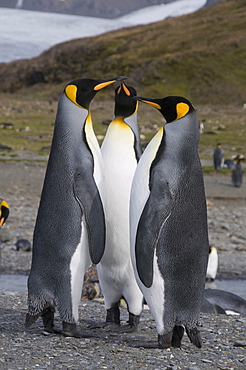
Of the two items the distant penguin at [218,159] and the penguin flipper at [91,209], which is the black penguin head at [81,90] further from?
the distant penguin at [218,159]

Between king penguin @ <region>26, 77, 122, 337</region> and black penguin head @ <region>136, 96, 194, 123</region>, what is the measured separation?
0.41 metres

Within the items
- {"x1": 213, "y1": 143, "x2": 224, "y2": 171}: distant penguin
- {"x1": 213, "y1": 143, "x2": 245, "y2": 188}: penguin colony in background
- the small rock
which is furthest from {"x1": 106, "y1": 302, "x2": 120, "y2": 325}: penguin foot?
{"x1": 213, "y1": 143, "x2": 224, "y2": 171}: distant penguin

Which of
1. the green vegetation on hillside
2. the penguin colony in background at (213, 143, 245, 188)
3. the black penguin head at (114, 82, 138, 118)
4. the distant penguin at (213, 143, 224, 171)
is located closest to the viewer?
the black penguin head at (114, 82, 138, 118)

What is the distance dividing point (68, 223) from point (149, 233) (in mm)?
445

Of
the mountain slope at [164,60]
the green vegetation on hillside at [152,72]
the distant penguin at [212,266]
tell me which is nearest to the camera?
the distant penguin at [212,266]

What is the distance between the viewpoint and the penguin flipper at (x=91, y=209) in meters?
3.22

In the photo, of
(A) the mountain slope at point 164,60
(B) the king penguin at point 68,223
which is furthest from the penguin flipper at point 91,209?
(A) the mountain slope at point 164,60

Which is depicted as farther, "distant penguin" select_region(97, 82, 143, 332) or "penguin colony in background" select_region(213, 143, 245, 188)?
"penguin colony in background" select_region(213, 143, 245, 188)

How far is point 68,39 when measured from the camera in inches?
2068

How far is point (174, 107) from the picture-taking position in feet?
10.4

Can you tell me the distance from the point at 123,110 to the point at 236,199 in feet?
27.5

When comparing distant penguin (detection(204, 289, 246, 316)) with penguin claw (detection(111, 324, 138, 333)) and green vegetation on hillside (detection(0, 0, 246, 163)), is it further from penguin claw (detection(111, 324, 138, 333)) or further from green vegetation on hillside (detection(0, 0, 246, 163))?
green vegetation on hillside (detection(0, 0, 246, 163))

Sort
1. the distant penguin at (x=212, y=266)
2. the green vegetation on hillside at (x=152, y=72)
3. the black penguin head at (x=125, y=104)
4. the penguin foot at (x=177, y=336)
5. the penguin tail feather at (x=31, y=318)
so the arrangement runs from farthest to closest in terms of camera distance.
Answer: the green vegetation on hillside at (x=152, y=72) → the distant penguin at (x=212, y=266) → the black penguin head at (x=125, y=104) → the penguin tail feather at (x=31, y=318) → the penguin foot at (x=177, y=336)

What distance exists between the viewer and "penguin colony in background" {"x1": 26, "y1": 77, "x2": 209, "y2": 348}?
122 inches
